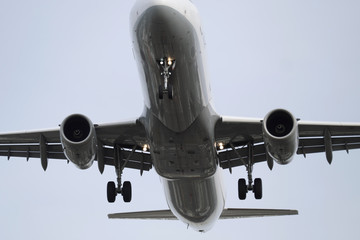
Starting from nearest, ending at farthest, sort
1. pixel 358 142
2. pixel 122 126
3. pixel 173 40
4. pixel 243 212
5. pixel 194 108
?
pixel 173 40
pixel 194 108
pixel 122 126
pixel 358 142
pixel 243 212

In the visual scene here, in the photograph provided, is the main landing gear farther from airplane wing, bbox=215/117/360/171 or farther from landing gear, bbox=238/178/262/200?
landing gear, bbox=238/178/262/200

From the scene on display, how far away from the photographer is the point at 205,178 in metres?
23.1

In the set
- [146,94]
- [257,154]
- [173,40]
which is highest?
[173,40]

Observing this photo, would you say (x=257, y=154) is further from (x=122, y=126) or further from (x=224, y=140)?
(x=122, y=126)

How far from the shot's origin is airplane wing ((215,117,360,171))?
2223 centimetres

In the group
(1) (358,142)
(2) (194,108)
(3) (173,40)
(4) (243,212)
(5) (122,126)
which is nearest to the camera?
(3) (173,40)

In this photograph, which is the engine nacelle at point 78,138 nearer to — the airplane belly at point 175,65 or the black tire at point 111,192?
the airplane belly at point 175,65

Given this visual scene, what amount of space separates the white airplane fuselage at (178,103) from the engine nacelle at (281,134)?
188 centimetres

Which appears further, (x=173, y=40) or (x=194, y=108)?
(x=194, y=108)

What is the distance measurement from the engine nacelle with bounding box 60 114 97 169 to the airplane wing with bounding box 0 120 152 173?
4.69 feet

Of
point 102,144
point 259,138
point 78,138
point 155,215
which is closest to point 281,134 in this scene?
point 259,138

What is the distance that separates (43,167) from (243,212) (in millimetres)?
9198

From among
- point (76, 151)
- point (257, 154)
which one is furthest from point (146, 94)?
point (257, 154)

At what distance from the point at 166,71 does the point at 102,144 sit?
6609 mm
